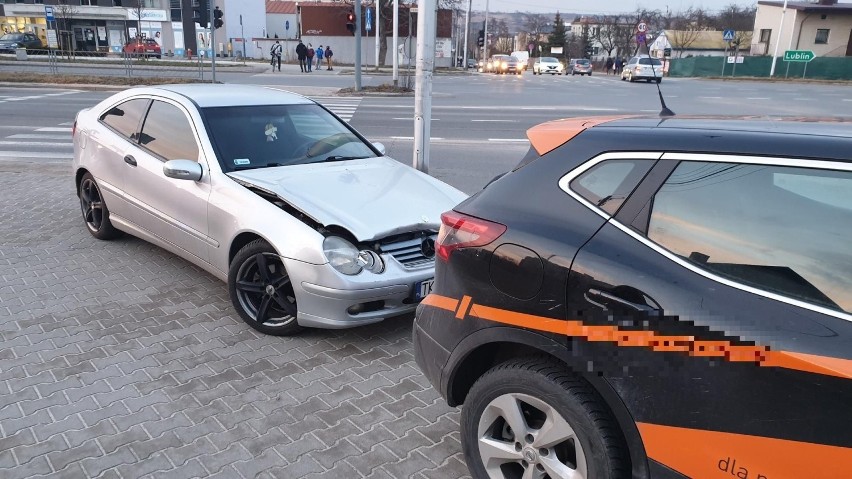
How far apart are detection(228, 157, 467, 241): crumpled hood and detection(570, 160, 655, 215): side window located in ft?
6.46

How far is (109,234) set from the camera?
6246 millimetres

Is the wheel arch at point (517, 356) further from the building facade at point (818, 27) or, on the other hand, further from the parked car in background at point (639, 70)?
the building facade at point (818, 27)

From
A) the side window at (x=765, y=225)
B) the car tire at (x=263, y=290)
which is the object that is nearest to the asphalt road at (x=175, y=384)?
the car tire at (x=263, y=290)

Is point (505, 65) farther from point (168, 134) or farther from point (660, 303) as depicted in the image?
point (660, 303)

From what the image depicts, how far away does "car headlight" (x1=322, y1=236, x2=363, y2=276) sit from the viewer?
4.04 metres

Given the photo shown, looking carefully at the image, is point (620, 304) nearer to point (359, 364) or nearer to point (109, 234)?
point (359, 364)

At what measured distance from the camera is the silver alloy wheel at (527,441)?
7.77 ft

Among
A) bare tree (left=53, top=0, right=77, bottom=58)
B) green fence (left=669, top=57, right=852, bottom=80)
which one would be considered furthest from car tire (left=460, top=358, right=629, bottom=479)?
bare tree (left=53, top=0, right=77, bottom=58)

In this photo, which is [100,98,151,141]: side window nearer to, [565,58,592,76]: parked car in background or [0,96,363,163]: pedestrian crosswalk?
[0,96,363,163]: pedestrian crosswalk

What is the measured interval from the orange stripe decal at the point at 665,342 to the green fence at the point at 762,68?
57371 millimetres

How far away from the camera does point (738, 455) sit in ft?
6.41

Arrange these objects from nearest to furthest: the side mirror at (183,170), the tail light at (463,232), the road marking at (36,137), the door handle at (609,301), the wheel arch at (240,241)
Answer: the door handle at (609,301), the tail light at (463,232), the wheel arch at (240,241), the side mirror at (183,170), the road marking at (36,137)

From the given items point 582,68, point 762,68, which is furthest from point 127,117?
point 762,68

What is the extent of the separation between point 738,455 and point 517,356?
0.89 m
